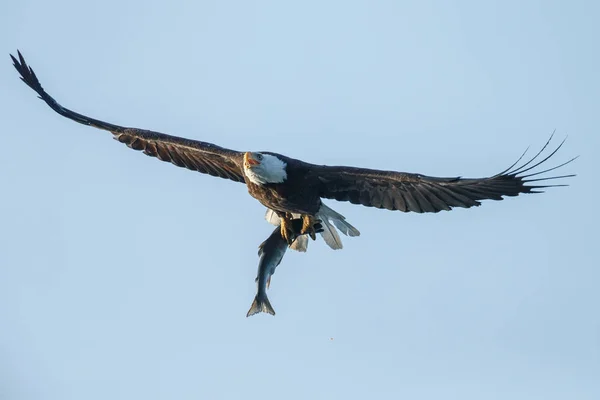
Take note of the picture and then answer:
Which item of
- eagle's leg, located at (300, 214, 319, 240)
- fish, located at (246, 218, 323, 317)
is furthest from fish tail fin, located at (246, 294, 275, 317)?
eagle's leg, located at (300, 214, 319, 240)

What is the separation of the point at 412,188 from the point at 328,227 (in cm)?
122

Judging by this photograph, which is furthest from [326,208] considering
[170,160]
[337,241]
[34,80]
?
[34,80]

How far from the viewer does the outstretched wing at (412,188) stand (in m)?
12.9

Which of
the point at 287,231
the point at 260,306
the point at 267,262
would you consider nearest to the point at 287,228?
the point at 287,231

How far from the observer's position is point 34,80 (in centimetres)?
1445

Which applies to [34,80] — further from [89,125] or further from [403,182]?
[403,182]

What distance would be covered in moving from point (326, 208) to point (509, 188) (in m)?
1.85

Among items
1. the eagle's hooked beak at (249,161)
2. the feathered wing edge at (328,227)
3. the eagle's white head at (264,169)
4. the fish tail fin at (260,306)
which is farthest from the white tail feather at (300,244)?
the eagle's hooked beak at (249,161)

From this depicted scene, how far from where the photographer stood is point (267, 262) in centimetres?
1404

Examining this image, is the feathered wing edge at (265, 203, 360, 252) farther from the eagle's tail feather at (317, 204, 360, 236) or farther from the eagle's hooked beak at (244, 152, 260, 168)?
the eagle's hooked beak at (244, 152, 260, 168)

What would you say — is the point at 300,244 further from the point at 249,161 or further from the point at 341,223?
the point at 249,161

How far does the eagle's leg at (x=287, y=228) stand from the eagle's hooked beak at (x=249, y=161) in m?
0.79

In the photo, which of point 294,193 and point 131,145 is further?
point 131,145

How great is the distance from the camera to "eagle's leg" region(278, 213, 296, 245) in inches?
557
